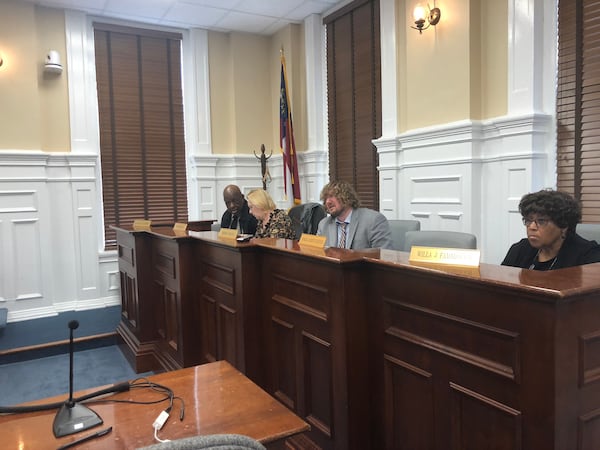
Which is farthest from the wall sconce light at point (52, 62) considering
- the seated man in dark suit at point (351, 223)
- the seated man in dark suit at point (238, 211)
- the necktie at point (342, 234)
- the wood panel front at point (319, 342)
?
the wood panel front at point (319, 342)

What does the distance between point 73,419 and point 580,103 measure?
9.94 ft

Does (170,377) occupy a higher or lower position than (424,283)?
lower

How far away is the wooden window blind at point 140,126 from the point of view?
4.78 metres

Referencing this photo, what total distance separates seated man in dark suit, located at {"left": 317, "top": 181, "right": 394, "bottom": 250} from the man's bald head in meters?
0.87

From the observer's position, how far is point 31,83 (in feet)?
14.1

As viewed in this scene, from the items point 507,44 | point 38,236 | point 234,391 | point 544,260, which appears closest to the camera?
point 234,391

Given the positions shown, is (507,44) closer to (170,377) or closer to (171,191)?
(170,377)

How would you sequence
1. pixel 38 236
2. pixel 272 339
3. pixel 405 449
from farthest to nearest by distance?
1. pixel 38 236
2. pixel 272 339
3. pixel 405 449

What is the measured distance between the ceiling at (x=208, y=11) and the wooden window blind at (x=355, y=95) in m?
0.31

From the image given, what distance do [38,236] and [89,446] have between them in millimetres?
4064

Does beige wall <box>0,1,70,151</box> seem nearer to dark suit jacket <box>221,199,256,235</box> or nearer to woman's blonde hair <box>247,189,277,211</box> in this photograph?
dark suit jacket <box>221,199,256,235</box>

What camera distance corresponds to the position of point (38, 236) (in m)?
4.39

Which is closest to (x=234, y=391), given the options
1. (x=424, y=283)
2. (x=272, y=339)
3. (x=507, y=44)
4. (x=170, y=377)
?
(x=170, y=377)

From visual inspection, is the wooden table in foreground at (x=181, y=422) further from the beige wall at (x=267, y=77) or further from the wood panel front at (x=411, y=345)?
the beige wall at (x=267, y=77)
